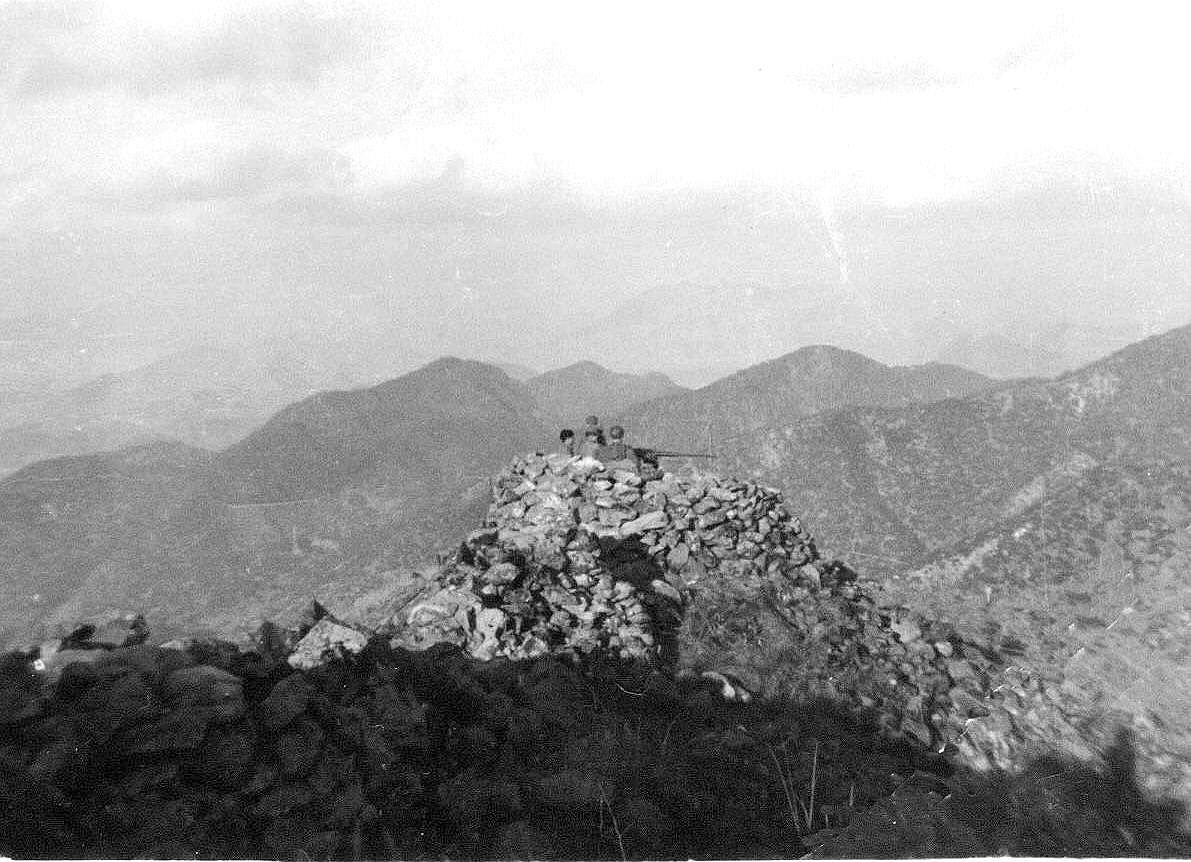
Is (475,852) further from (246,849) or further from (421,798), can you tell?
(246,849)

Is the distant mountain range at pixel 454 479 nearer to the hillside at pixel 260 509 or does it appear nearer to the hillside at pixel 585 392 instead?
the hillside at pixel 260 509

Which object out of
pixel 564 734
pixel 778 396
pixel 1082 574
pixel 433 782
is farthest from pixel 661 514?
pixel 778 396

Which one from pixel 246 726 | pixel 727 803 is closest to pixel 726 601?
pixel 727 803

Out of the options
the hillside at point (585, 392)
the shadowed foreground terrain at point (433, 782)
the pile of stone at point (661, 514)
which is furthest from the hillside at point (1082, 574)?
the hillside at point (585, 392)

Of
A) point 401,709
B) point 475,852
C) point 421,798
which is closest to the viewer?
point 475,852

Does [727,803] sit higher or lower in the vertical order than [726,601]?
lower

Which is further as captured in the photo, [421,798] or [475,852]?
[421,798]

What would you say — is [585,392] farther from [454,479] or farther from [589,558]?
[589,558]
